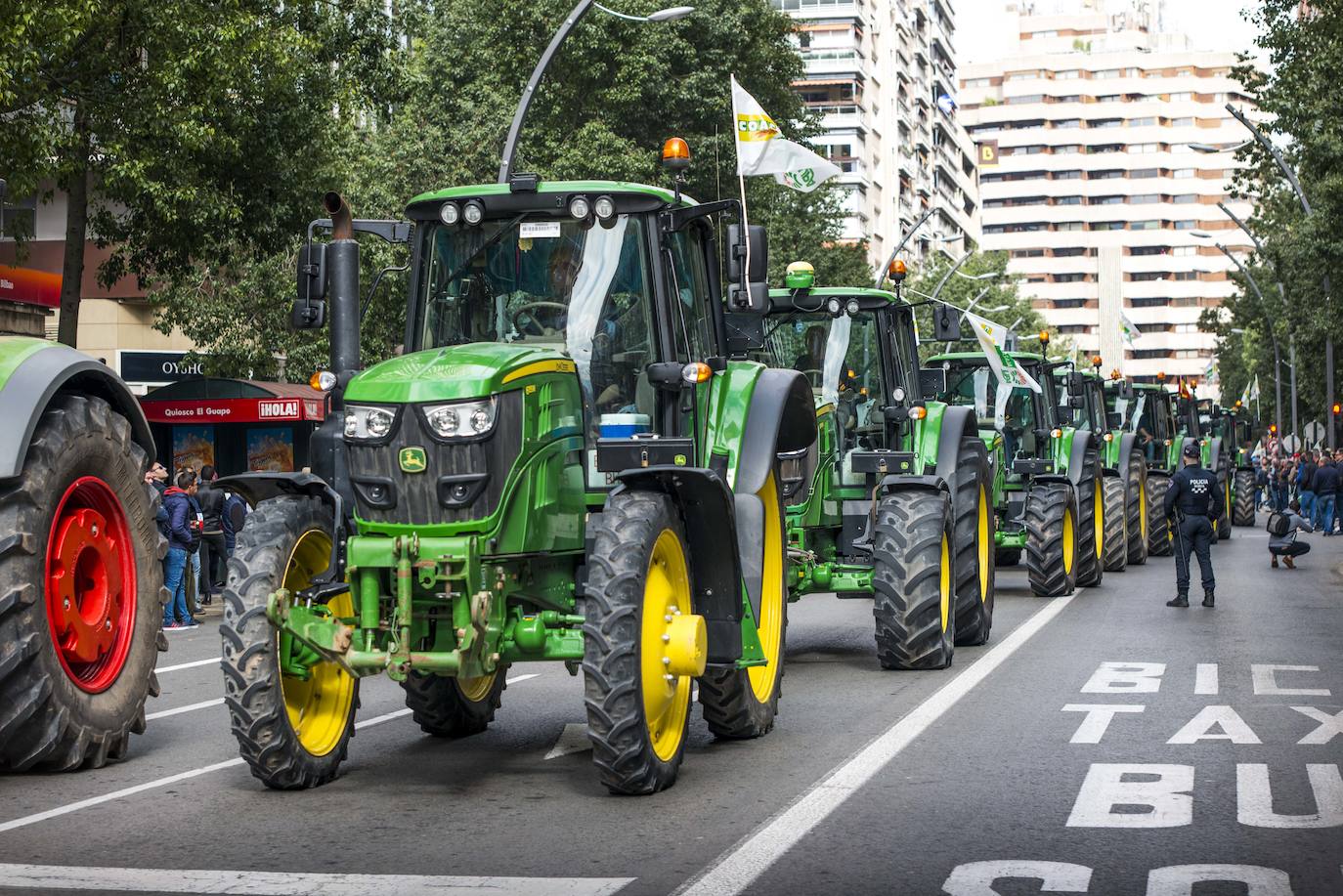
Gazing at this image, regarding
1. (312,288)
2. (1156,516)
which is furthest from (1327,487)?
(312,288)

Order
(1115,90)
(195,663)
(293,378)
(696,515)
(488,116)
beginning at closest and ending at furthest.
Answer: (696,515) < (195,663) < (293,378) < (488,116) < (1115,90)

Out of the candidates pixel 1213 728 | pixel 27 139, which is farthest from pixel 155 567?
pixel 27 139

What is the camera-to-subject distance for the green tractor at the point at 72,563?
8.25 m

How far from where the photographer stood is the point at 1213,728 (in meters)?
10.1

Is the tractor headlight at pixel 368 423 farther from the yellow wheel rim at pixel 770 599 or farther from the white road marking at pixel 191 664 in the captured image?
the white road marking at pixel 191 664

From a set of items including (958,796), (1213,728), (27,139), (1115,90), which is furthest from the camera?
(1115,90)

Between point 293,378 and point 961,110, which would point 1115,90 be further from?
point 293,378

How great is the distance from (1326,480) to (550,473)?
3358cm

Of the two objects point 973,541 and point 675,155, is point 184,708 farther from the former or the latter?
point 973,541

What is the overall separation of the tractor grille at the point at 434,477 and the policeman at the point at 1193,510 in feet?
42.0

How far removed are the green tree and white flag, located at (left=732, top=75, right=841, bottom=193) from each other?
772 cm

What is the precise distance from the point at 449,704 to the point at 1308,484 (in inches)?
1365

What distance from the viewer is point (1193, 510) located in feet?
64.5

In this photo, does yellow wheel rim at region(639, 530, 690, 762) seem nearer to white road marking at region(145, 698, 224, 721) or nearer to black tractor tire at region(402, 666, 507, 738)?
black tractor tire at region(402, 666, 507, 738)
